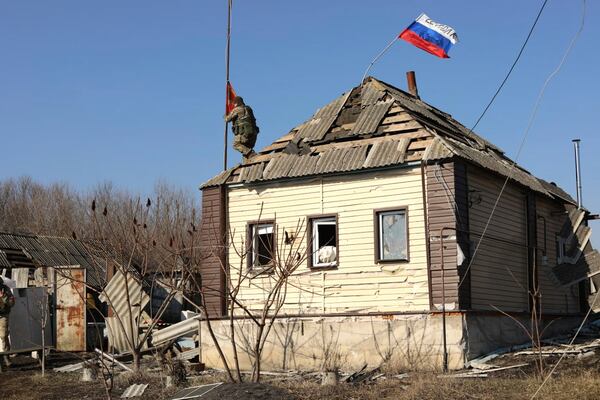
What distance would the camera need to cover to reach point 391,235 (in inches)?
719

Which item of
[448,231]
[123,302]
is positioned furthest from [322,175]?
[123,302]

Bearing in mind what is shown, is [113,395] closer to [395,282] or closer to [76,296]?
[395,282]

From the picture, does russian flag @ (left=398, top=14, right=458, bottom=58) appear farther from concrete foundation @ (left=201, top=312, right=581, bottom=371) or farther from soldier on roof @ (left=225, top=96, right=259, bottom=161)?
concrete foundation @ (left=201, top=312, right=581, bottom=371)

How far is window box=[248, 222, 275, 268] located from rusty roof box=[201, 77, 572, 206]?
1200 mm

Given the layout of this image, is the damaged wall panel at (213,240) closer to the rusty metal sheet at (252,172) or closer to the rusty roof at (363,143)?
the rusty roof at (363,143)

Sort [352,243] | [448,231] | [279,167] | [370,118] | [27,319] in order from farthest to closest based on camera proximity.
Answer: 1. [27,319]
2. [279,167]
3. [370,118]
4. [352,243]
5. [448,231]

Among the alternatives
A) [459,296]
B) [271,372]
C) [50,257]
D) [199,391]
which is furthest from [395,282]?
[50,257]

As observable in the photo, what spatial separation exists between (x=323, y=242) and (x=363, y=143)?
262 centimetres

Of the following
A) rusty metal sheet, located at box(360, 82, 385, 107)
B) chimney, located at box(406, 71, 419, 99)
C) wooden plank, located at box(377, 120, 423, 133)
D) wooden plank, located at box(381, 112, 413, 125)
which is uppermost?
chimney, located at box(406, 71, 419, 99)

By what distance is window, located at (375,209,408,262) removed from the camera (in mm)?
18078

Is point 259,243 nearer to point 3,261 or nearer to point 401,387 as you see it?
point 401,387

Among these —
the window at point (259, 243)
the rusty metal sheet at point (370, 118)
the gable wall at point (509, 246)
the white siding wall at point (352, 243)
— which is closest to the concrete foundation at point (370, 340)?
the white siding wall at point (352, 243)

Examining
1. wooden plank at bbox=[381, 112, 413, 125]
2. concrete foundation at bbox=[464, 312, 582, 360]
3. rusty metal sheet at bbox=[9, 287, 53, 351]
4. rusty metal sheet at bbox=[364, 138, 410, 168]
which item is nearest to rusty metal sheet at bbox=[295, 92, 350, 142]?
wooden plank at bbox=[381, 112, 413, 125]

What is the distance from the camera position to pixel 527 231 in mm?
21422
